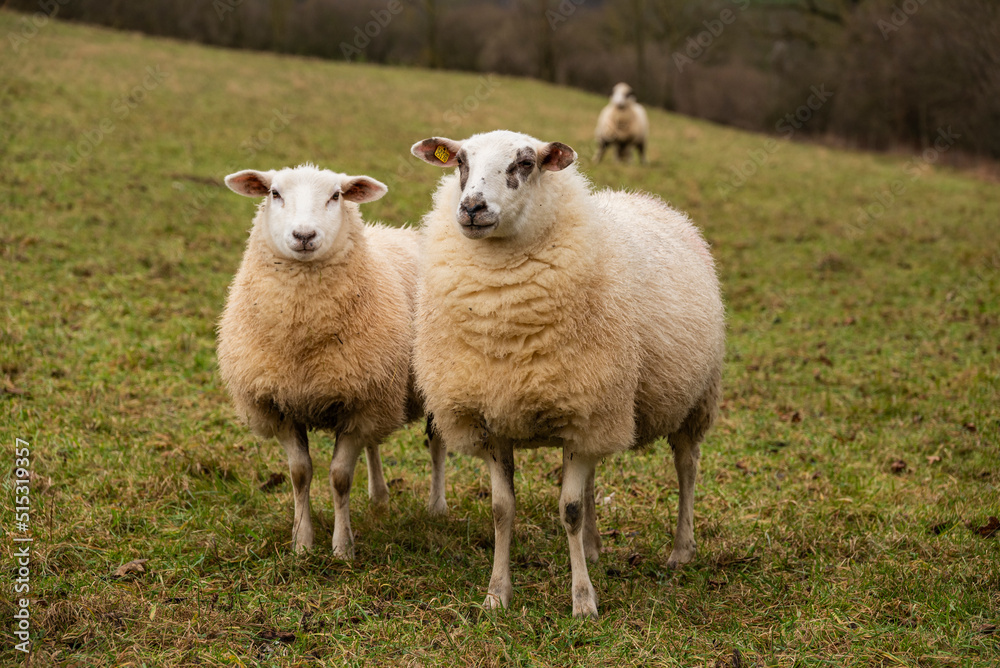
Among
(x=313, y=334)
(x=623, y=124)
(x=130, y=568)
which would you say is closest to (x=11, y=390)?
(x=130, y=568)

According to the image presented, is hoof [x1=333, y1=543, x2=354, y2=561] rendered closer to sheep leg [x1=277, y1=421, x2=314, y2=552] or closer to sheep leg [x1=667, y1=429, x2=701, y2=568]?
sheep leg [x1=277, y1=421, x2=314, y2=552]

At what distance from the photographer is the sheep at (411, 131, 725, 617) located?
3727mm

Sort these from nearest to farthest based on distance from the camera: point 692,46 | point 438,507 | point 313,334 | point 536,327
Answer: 1. point 536,327
2. point 313,334
3. point 438,507
4. point 692,46

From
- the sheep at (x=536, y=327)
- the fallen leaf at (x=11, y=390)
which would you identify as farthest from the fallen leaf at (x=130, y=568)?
the fallen leaf at (x=11, y=390)

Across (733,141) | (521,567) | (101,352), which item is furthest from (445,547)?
(733,141)

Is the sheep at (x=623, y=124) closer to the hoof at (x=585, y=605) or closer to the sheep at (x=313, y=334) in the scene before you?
the sheep at (x=313, y=334)

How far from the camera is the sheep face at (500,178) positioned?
364 centimetres

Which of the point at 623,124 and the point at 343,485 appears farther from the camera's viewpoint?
the point at 623,124

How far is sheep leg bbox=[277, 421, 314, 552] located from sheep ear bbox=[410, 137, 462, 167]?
155 centimetres

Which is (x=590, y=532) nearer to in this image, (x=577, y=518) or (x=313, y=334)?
(x=577, y=518)

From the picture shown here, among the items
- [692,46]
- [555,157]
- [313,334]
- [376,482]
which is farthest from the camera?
[692,46]

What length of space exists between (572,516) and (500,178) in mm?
1577

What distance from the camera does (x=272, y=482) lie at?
5.19 metres

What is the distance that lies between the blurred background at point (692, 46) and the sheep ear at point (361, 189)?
1875 cm
